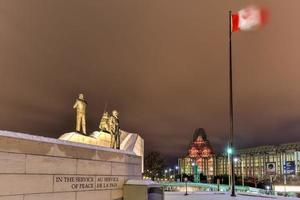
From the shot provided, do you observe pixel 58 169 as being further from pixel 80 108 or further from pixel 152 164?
pixel 152 164

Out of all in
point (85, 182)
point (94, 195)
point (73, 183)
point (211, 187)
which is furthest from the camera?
point (211, 187)

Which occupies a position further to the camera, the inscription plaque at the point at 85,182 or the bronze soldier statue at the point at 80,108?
the bronze soldier statue at the point at 80,108

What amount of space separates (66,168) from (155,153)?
433 ft

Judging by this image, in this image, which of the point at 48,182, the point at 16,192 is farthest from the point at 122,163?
the point at 16,192

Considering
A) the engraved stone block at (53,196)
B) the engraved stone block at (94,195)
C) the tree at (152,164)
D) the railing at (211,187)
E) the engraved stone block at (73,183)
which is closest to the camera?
the engraved stone block at (53,196)

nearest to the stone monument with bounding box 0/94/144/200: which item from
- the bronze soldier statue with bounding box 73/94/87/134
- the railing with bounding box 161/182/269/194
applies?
the bronze soldier statue with bounding box 73/94/87/134

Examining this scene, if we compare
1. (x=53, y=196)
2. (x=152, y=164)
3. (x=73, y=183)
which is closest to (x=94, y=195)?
(x=73, y=183)

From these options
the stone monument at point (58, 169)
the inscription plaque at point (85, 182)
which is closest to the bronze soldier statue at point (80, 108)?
the stone monument at point (58, 169)

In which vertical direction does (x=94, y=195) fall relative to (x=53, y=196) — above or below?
below

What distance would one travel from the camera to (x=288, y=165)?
212 feet

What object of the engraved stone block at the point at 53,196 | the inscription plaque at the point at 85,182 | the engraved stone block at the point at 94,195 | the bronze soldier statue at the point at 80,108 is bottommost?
the engraved stone block at the point at 94,195

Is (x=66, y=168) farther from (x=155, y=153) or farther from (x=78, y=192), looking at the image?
(x=155, y=153)

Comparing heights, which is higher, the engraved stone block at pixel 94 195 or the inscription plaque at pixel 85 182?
the inscription plaque at pixel 85 182

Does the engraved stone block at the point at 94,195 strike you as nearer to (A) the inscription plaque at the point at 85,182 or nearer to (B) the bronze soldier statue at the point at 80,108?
(A) the inscription plaque at the point at 85,182
